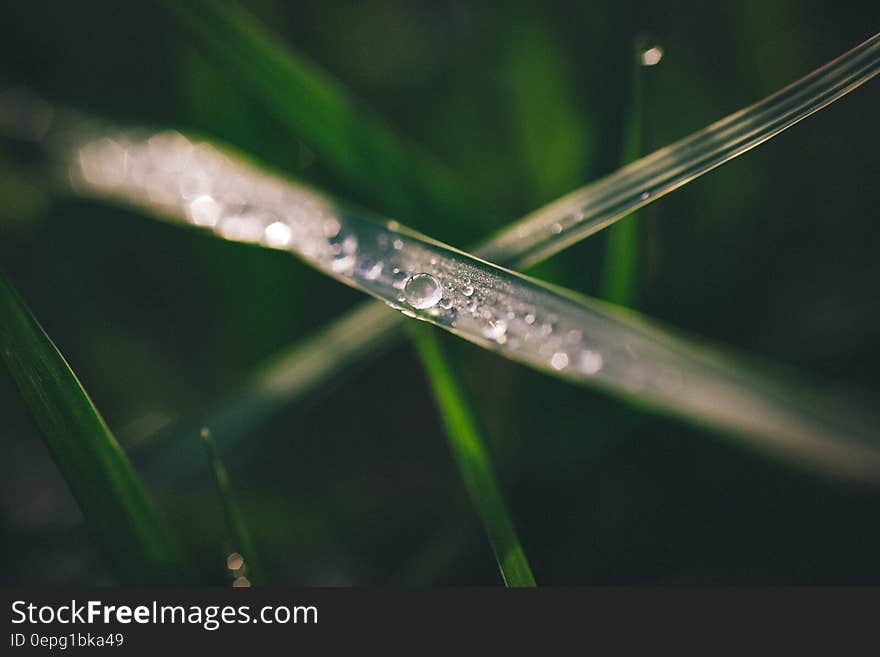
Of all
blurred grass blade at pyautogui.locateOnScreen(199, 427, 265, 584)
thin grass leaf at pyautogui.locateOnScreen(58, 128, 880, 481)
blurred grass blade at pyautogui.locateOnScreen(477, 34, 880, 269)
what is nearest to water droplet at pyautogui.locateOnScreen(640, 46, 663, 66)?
blurred grass blade at pyautogui.locateOnScreen(477, 34, 880, 269)

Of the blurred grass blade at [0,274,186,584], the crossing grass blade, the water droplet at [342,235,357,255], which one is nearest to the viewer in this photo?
the blurred grass blade at [0,274,186,584]

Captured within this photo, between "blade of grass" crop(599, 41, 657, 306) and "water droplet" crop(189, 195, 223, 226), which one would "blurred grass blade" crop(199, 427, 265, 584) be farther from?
"blade of grass" crop(599, 41, 657, 306)

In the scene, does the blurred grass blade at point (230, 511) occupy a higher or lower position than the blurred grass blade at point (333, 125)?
lower

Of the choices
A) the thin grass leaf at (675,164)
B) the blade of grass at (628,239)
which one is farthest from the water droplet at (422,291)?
the blade of grass at (628,239)

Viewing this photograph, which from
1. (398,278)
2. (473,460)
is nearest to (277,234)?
(398,278)

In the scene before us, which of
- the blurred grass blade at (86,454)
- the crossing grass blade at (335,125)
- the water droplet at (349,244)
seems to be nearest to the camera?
the blurred grass blade at (86,454)

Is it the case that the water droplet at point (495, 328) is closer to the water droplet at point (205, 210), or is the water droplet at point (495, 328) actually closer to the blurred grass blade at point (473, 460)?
the blurred grass blade at point (473, 460)

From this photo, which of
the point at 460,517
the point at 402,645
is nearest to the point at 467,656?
the point at 402,645

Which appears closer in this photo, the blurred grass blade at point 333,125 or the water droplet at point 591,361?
the water droplet at point 591,361
